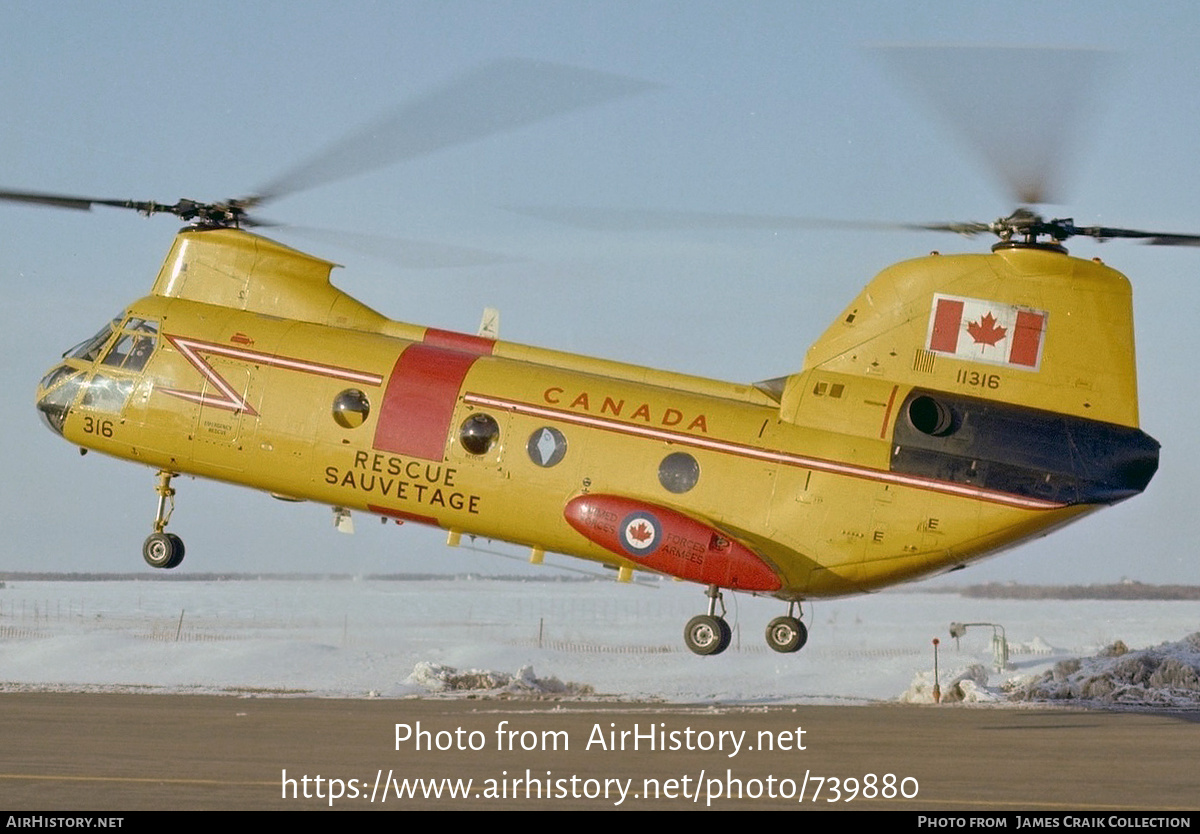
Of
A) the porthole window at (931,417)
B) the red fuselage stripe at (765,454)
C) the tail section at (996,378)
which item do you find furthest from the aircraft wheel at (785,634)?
the porthole window at (931,417)

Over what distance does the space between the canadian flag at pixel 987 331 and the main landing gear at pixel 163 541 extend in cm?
1139

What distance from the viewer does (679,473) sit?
2119 cm

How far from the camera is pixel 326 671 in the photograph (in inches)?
1549

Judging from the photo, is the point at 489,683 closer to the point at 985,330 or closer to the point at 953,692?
the point at 953,692

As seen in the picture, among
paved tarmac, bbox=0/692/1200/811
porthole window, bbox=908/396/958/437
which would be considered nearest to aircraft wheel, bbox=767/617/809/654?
paved tarmac, bbox=0/692/1200/811

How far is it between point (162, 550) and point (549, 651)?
927 inches

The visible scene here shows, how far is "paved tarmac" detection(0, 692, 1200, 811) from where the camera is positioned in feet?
58.4

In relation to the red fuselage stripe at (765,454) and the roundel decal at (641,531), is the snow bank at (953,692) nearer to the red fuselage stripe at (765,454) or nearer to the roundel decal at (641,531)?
the red fuselage stripe at (765,454)

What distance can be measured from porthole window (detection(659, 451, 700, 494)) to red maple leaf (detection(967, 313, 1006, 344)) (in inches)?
163

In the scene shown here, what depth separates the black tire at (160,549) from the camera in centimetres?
2366

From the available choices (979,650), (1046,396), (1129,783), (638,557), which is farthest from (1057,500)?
(979,650)

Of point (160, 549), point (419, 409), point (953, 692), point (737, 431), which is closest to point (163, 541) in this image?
point (160, 549)

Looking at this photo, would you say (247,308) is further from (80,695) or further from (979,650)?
(979,650)

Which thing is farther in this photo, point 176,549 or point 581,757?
point 176,549
